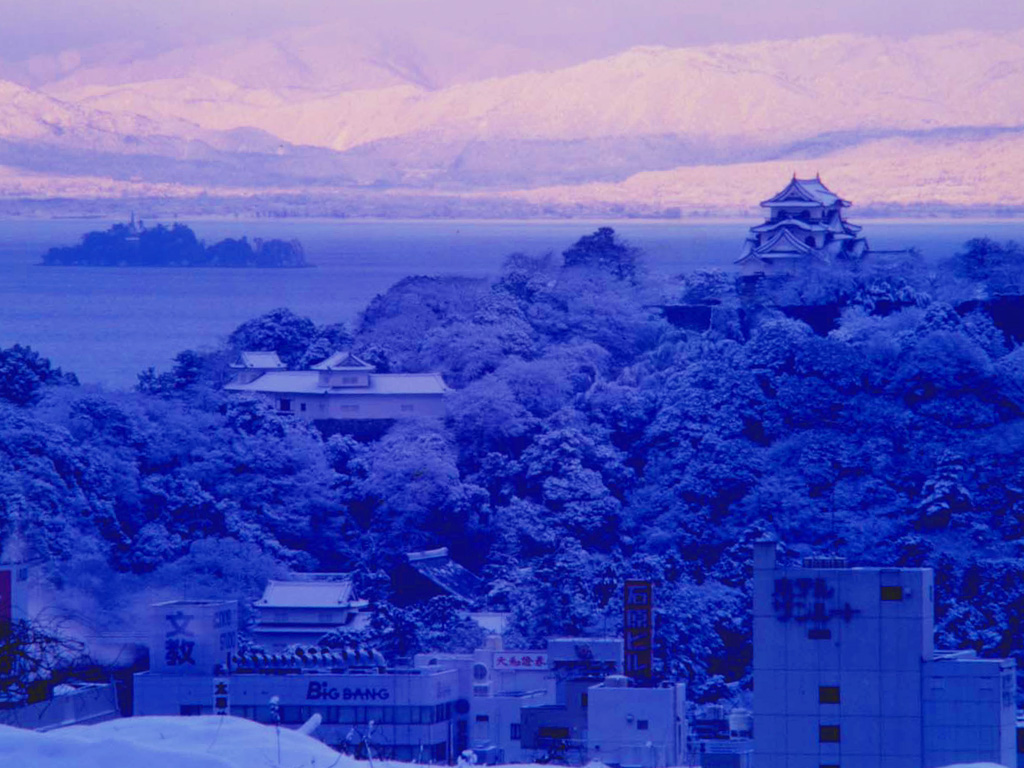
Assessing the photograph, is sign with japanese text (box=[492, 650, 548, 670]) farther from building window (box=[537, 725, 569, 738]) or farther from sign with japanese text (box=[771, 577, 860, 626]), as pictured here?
sign with japanese text (box=[771, 577, 860, 626])

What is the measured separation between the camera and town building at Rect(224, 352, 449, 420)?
144 ft

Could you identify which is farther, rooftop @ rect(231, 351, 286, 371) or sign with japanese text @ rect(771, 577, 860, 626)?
rooftop @ rect(231, 351, 286, 371)

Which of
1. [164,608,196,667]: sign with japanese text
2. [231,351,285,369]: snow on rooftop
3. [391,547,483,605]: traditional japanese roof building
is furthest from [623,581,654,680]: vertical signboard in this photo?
[231,351,285,369]: snow on rooftop

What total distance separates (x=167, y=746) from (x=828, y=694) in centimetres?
1316

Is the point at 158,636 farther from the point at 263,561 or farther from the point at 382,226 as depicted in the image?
the point at 382,226

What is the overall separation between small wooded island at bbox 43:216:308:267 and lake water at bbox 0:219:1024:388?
50cm

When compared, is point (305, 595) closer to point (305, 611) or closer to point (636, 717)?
point (305, 611)

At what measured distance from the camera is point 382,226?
13200cm

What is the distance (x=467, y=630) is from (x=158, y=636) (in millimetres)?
5573

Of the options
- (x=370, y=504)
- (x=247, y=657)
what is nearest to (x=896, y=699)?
(x=247, y=657)

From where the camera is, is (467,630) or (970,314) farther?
(970,314)

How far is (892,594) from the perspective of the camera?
19734mm

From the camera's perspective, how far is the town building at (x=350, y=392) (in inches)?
1727

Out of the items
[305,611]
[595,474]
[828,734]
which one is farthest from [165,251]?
[828,734]
